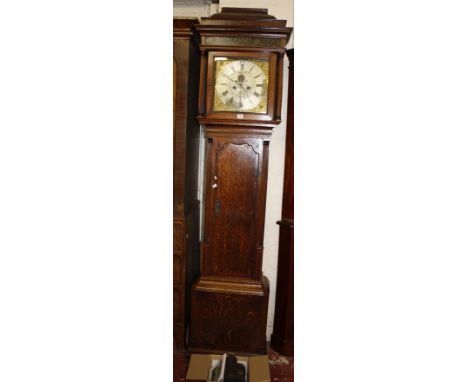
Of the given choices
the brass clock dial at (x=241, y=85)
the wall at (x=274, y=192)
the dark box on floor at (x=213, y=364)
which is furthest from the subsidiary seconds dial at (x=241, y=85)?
the dark box on floor at (x=213, y=364)

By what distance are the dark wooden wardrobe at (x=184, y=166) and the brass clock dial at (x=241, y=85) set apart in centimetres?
11

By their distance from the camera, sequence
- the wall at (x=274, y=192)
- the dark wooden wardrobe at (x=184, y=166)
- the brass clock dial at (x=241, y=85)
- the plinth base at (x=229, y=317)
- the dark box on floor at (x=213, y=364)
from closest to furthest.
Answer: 1. the dark box on floor at (x=213, y=364)
2. the dark wooden wardrobe at (x=184, y=166)
3. the brass clock dial at (x=241, y=85)
4. the plinth base at (x=229, y=317)
5. the wall at (x=274, y=192)

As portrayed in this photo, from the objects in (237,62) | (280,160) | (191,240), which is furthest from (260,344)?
(237,62)

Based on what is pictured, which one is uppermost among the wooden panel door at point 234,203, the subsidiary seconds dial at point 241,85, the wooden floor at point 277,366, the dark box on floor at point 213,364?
the subsidiary seconds dial at point 241,85

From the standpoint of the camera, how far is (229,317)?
4.97 ft

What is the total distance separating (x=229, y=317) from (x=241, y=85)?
1.02 metres

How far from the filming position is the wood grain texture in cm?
154

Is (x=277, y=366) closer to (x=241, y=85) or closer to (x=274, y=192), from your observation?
(x=274, y=192)

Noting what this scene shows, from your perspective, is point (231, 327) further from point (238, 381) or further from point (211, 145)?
point (211, 145)

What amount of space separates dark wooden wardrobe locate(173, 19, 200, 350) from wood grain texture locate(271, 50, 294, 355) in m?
0.42

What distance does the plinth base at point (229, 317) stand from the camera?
4.91ft

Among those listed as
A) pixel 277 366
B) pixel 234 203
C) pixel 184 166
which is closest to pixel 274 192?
pixel 234 203

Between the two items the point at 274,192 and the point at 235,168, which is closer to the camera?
the point at 235,168

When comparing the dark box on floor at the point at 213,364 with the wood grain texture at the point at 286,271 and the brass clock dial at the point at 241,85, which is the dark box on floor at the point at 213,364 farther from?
the brass clock dial at the point at 241,85
